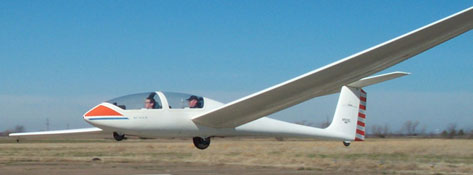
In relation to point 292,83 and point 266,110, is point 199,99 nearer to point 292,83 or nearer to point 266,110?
point 266,110

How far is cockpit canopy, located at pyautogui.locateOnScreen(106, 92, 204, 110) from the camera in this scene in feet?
33.0

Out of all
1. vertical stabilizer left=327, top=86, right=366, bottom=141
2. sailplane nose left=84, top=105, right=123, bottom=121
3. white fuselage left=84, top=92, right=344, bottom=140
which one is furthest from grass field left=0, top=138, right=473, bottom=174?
sailplane nose left=84, top=105, right=123, bottom=121

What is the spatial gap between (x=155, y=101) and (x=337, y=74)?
348 centimetres

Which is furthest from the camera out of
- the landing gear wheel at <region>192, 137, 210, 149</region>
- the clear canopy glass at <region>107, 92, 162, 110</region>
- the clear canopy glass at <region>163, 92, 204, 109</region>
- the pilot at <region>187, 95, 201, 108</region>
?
the landing gear wheel at <region>192, 137, 210, 149</region>

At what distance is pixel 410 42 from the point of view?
312 inches

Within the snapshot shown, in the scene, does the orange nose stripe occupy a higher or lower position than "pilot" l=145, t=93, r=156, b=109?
lower

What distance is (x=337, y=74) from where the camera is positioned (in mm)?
8625

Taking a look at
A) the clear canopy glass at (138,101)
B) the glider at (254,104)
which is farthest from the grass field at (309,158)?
the clear canopy glass at (138,101)

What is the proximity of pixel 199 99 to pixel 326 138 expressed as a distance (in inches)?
166

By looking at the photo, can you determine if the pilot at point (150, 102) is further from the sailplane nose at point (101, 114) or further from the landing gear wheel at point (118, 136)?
the landing gear wheel at point (118, 136)

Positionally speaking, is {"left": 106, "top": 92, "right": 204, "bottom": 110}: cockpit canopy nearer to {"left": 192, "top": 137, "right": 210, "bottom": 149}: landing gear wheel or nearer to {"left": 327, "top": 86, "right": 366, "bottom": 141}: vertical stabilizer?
{"left": 192, "top": 137, "right": 210, "bottom": 149}: landing gear wheel

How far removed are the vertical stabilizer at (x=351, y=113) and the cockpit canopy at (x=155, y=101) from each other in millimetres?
5183

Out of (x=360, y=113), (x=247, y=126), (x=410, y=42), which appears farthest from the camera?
(x=360, y=113)

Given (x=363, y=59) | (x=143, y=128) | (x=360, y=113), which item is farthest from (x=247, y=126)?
(x=360, y=113)
